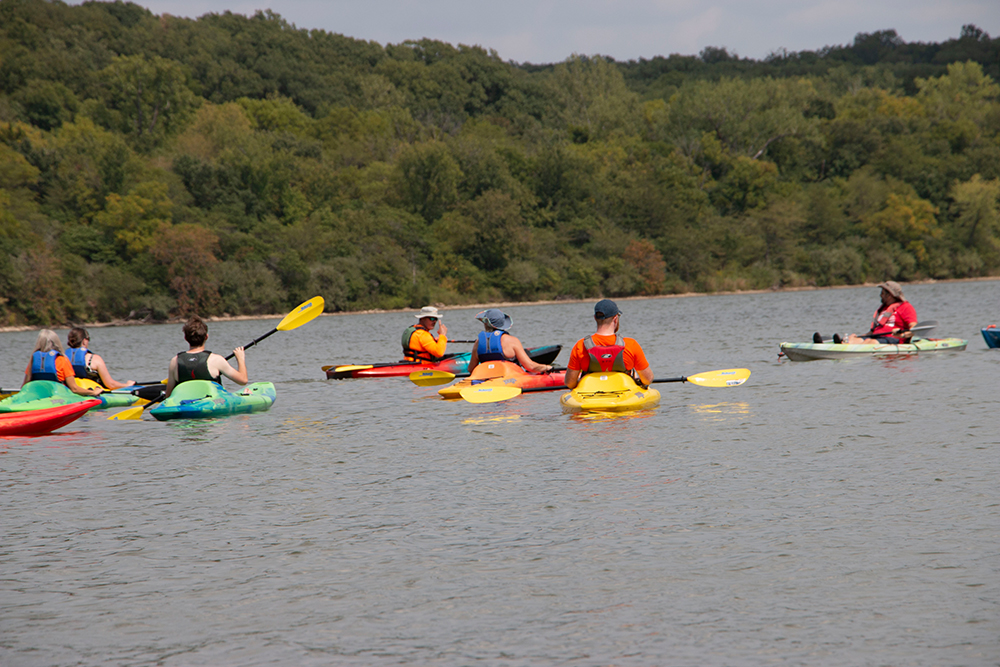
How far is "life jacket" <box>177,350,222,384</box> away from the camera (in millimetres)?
12617

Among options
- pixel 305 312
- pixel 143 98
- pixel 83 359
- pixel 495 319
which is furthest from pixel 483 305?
pixel 83 359

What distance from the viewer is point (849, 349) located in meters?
18.3

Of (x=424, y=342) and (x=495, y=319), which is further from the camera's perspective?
(x=424, y=342)

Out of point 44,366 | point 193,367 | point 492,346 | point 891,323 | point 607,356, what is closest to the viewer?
point 607,356

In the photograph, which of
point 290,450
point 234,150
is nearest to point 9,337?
point 234,150

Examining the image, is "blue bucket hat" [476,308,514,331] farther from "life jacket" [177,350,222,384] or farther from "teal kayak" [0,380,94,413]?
"teal kayak" [0,380,94,413]

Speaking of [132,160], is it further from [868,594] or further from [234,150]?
[868,594]

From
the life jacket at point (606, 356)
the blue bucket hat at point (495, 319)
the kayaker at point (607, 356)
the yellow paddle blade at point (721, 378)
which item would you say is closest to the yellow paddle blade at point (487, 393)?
the kayaker at point (607, 356)

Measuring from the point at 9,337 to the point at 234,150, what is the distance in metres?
27.3

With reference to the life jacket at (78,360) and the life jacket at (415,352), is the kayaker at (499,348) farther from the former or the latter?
the life jacket at (78,360)

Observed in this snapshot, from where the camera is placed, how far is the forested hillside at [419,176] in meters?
56.4

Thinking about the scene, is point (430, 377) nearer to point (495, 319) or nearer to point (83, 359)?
point (495, 319)

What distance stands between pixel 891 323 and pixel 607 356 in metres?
8.38

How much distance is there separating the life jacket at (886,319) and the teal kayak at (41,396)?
13.2m
